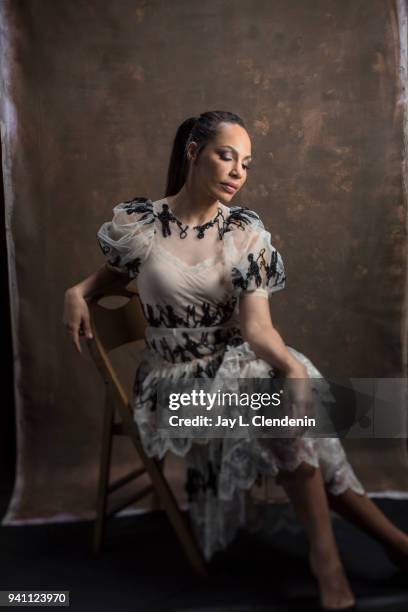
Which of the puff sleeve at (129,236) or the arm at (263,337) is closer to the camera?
the arm at (263,337)

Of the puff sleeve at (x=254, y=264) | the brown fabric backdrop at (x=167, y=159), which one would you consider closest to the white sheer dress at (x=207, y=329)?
the puff sleeve at (x=254, y=264)

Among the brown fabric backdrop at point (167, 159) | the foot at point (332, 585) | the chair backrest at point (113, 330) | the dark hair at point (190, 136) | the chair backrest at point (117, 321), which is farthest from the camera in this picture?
the brown fabric backdrop at point (167, 159)

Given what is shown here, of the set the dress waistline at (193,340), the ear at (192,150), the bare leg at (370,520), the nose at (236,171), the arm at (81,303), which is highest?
the ear at (192,150)

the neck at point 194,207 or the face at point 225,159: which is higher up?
the face at point 225,159

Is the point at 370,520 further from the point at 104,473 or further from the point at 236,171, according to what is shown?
the point at 236,171

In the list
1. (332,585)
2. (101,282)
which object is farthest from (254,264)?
(332,585)

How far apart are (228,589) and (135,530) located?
509mm

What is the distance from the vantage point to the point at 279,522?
66.1 inches

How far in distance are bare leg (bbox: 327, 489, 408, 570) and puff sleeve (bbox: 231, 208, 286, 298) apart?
Result: 0.53 metres

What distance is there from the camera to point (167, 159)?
2.32 metres

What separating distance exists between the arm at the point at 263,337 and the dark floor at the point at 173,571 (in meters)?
0.56

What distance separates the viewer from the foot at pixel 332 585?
1.48m

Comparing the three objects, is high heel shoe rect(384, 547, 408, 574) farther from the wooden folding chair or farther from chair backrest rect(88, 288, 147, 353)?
chair backrest rect(88, 288, 147, 353)

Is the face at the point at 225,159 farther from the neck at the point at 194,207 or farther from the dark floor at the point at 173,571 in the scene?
the dark floor at the point at 173,571
